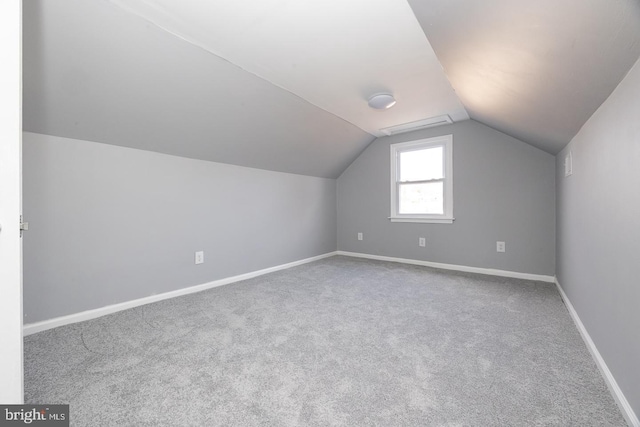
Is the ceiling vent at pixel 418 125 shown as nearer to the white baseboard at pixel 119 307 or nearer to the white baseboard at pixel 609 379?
the white baseboard at pixel 609 379

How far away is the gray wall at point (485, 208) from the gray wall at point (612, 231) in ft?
3.99

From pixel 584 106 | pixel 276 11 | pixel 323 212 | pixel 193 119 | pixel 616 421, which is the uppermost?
pixel 276 11

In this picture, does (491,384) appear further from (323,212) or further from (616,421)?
(323,212)

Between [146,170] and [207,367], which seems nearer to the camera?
[207,367]

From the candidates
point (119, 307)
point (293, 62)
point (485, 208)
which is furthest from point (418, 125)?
point (119, 307)

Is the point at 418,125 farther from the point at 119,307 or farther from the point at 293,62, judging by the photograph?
the point at 119,307

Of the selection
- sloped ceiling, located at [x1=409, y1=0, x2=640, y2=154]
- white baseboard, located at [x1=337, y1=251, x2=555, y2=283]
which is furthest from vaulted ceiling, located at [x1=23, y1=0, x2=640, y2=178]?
white baseboard, located at [x1=337, y1=251, x2=555, y2=283]

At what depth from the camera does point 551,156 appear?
293 cm

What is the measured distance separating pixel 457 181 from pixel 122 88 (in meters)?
3.73

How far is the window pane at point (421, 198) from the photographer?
3721mm

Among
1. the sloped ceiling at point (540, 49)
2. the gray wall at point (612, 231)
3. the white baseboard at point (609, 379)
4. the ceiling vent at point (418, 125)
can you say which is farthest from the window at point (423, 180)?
the white baseboard at point (609, 379)

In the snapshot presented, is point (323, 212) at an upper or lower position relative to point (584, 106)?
lower

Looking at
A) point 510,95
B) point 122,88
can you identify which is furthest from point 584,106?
point 122,88

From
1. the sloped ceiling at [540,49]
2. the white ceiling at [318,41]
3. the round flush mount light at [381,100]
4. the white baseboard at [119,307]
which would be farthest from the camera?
the round flush mount light at [381,100]
